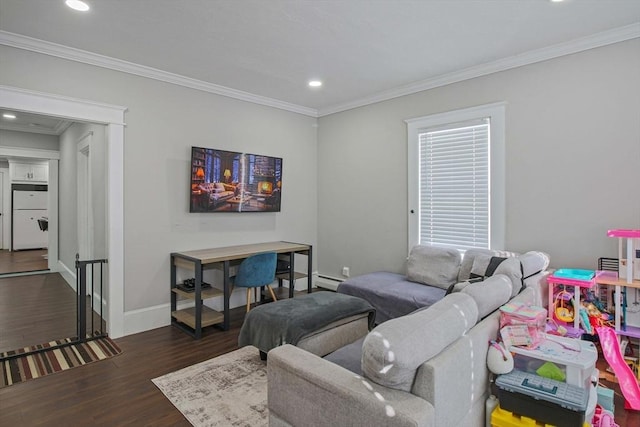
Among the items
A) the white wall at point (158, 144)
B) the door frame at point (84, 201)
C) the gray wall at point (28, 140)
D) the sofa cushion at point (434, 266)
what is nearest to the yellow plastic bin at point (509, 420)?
the sofa cushion at point (434, 266)

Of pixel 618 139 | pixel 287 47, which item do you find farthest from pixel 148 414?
pixel 618 139

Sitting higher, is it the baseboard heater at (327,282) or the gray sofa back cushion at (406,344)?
the gray sofa back cushion at (406,344)

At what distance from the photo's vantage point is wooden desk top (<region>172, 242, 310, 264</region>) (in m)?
3.57

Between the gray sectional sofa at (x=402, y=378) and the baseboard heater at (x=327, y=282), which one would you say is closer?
the gray sectional sofa at (x=402, y=378)

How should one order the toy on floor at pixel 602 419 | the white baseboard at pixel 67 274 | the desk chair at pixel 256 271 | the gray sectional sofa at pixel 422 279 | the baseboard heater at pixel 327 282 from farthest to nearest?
the white baseboard at pixel 67 274 < the baseboard heater at pixel 327 282 < the desk chair at pixel 256 271 < the gray sectional sofa at pixel 422 279 < the toy on floor at pixel 602 419

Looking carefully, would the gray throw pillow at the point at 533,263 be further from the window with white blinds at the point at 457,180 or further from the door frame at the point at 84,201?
the door frame at the point at 84,201

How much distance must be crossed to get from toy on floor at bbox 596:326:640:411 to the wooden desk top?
3056 millimetres

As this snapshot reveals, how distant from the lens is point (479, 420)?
1.69m

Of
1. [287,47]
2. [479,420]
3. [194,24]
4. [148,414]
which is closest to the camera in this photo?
[479,420]

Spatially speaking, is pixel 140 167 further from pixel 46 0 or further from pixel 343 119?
pixel 343 119

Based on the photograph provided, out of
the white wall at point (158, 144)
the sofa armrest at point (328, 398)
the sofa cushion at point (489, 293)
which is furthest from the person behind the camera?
the white wall at point (158, 144)

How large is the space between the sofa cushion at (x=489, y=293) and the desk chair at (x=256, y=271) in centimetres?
236

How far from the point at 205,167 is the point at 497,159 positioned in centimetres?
318

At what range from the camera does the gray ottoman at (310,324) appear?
2.53 meters
